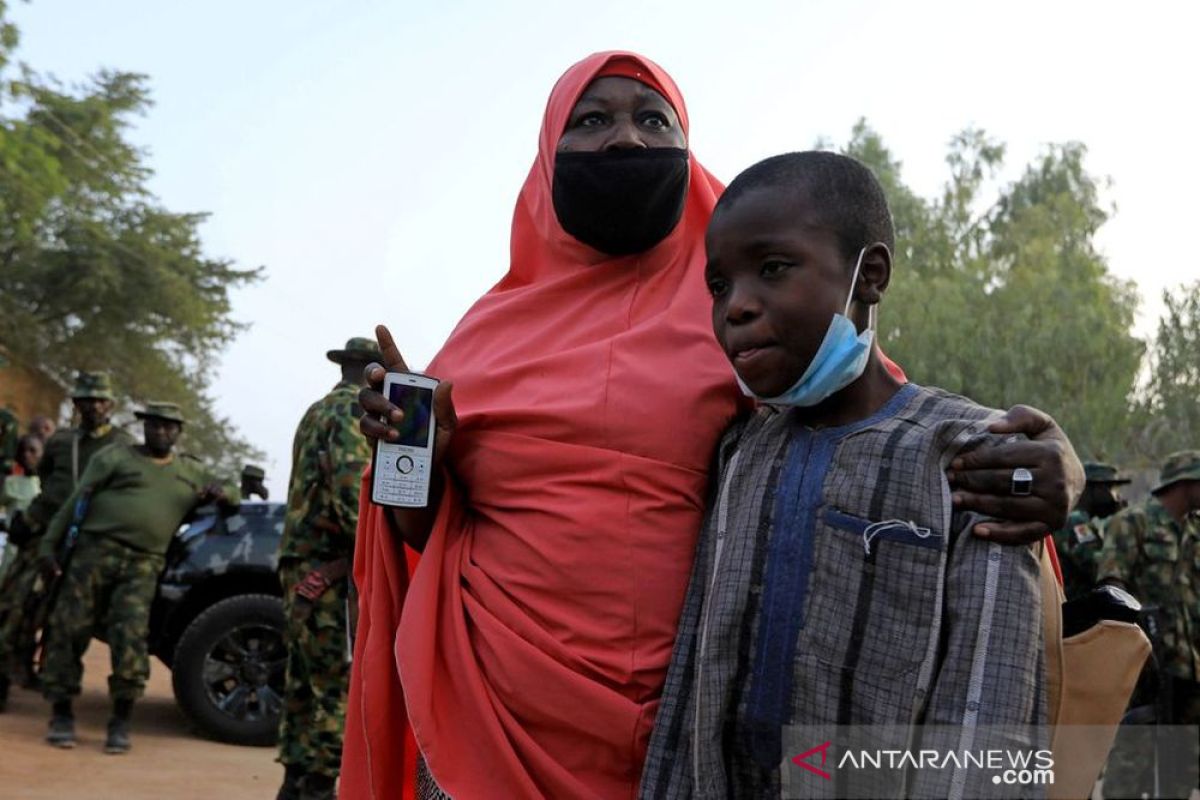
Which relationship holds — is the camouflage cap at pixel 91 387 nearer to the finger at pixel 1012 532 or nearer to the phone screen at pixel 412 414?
the phone screen at pixel 412 414

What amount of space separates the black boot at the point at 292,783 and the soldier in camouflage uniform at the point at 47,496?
372 centimetres

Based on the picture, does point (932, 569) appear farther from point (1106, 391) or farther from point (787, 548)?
point (1106, 391)

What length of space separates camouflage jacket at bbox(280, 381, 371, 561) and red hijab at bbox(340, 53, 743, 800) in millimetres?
3104

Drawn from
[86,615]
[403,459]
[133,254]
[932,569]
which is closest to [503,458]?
[403,459]

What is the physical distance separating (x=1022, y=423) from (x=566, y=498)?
2.72 feet

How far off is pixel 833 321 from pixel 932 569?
1.32ft

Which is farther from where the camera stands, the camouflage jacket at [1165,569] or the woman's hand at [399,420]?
the camouflage jacket at [1165,569]

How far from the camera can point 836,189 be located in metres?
2.16

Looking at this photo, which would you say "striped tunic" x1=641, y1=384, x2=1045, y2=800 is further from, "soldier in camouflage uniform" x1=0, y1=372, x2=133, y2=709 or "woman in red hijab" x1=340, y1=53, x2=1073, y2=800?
"soldier in camouflage uniform" x1=0, y1=372, x2=133, y2=709

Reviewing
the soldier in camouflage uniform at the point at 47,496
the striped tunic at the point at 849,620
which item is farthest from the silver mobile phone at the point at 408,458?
the soldier in camouflage uniform at the point at 47,496

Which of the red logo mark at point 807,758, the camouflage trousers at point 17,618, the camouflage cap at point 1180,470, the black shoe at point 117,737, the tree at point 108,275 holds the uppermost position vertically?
the tree at point 108,275

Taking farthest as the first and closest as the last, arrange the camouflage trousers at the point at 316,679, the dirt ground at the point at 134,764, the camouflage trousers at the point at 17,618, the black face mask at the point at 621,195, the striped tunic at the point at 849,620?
the camouflage trousers at the point at 17,618 < the dirt ground at the point at 134,764 < the camouflage trousers at the point at 316,679 < the black face mask at the point at 621,195 < the striped tunic at the point at 849,620

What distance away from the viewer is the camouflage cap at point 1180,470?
7.90 m

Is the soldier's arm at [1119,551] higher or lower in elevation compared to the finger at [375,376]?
higher
